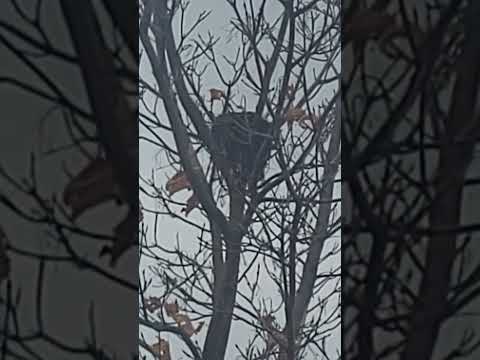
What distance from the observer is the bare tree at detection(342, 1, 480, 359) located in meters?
0.98

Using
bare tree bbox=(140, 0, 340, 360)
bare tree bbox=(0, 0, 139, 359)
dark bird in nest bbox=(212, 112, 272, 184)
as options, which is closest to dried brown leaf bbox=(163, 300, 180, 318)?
bare tree bbox=(140, 0, 340, 360)

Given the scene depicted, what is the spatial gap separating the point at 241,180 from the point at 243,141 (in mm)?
62

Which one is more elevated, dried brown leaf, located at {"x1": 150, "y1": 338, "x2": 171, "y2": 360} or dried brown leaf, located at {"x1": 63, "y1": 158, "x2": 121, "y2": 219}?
dried brown leaf, located at {"x1": 63, "y1": 158, "x2": 121, "y2": 219}

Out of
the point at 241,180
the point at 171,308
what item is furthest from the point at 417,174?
the point at 171,308

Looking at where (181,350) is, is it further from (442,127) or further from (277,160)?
(442,127)

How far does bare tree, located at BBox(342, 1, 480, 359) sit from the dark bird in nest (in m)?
0.16

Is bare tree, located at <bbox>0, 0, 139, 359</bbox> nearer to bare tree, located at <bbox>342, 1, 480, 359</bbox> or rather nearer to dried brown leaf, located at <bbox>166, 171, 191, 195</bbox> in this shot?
dried brown leaf, located at <bbox>166, 171, 191, 195</bbox>

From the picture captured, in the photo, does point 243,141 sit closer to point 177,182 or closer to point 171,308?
point 177,182

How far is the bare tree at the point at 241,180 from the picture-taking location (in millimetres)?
1048

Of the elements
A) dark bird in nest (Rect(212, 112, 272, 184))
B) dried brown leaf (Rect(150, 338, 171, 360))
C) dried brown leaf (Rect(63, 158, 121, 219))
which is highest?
dark bird in nest (Rect(212, 112, 272, 184))

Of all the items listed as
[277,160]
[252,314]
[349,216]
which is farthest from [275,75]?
[252,314]

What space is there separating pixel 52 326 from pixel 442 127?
0.63m

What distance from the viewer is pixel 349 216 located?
996mm

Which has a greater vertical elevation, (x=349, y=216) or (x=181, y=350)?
(x=349, y=216)
